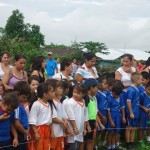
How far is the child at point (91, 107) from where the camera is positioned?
7023 millimetres

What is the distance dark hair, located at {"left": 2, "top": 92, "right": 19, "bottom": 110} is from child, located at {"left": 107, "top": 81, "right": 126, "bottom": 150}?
2.71m

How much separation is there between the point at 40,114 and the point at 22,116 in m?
0.31

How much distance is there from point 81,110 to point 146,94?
223 cm

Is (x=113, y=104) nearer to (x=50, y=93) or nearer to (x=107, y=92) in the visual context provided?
(x=107, y=92)

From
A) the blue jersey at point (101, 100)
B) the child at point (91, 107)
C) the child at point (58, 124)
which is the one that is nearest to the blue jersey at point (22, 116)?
the child at point (58, 124)

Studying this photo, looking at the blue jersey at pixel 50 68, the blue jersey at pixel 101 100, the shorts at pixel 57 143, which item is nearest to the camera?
the shorts at pixel 57 143

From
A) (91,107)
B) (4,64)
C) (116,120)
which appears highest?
(4,64)

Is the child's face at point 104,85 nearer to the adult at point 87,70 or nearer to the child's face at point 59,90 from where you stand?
the adult at point 87,70

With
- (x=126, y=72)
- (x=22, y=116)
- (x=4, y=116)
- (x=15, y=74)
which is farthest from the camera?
(x=126, y=72)

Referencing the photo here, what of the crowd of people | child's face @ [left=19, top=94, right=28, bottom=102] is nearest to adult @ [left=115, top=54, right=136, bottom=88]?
the crowd of people

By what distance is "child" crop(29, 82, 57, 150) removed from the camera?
236 inches

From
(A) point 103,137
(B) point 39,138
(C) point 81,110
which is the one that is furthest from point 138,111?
(B) point 39,138

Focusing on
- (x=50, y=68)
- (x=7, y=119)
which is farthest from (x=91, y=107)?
(x=50, y=68)

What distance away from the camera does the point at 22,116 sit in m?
5.85
